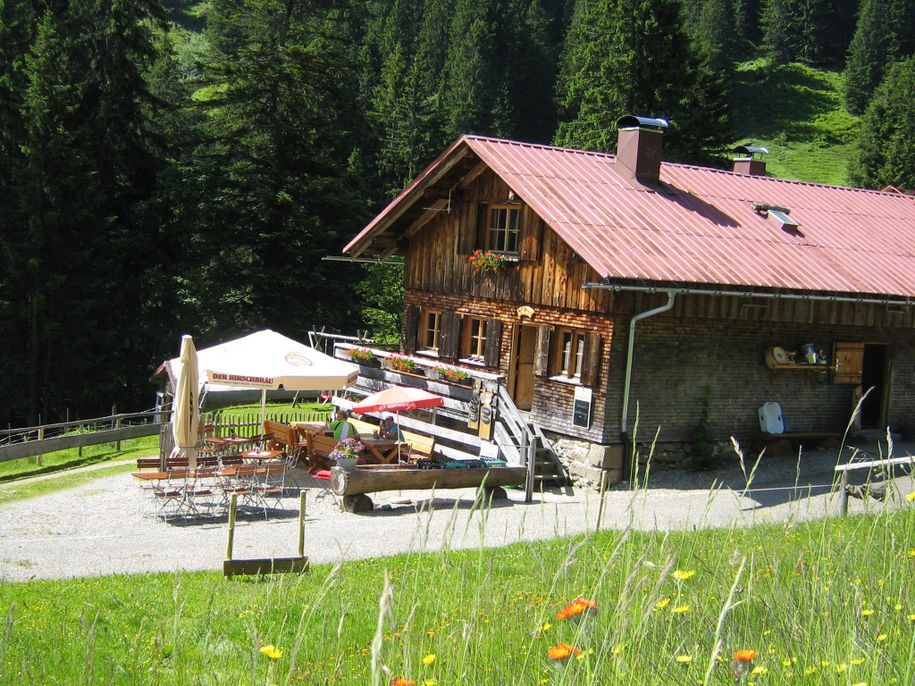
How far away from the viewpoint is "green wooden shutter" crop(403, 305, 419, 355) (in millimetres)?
23297

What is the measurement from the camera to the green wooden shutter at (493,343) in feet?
68.4

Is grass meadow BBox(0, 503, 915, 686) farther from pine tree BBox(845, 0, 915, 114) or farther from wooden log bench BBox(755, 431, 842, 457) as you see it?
pine tree BBox(845, 0, 915, 114)

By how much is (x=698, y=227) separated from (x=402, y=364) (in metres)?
6.65

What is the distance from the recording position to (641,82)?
1677 inches

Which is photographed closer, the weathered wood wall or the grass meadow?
the grass meadow

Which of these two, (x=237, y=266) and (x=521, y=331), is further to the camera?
(x=237, y=266)

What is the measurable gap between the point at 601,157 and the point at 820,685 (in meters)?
20.4

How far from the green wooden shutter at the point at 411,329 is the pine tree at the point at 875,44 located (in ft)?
273

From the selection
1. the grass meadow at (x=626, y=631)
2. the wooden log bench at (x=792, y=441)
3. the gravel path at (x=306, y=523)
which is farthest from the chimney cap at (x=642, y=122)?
the grass meadow at (x=626, y=631)

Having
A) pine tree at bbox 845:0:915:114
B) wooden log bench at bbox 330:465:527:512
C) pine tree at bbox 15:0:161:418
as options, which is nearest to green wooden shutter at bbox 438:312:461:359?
wooden log bench at bbox 330:465:527:512

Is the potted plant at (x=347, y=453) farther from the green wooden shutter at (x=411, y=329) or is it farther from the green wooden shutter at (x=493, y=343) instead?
the green wooden shutter at (x=411, y=329)

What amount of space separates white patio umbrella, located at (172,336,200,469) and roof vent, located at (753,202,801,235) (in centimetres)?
1287

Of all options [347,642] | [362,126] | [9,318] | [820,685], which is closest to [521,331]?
[347,642]

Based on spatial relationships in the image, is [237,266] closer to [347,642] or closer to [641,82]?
[641,82]
